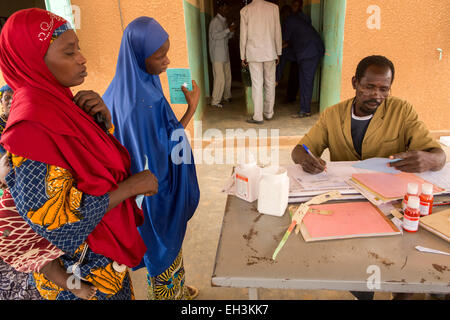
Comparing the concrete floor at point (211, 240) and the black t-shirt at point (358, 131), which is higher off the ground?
the black t-shirt at point (358, 131)

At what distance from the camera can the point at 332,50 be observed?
434 centimetres

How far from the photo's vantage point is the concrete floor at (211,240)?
6.04ft

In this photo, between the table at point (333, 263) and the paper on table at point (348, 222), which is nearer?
the table at point (333, 263)

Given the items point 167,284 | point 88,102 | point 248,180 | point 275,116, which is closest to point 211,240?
point 167,284

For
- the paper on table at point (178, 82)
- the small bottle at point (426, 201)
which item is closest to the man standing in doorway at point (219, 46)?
the paper on table at point (178, 82)

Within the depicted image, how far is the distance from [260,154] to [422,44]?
228 centimetres

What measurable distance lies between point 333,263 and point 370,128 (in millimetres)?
995

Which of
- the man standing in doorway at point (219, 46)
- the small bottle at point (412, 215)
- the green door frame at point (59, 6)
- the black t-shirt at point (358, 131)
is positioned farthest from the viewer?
the man standing in doorway at point (219, 46)

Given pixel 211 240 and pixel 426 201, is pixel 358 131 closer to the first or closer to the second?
pixel 426 201

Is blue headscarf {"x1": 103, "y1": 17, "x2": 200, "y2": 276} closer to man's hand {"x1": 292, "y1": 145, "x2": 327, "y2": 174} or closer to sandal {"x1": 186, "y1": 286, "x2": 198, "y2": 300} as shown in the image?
sandal {"x1": 186, "y1": 286, "x2": 198, "y2": 300}

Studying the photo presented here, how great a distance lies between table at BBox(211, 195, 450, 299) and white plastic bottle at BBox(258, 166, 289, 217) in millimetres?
102

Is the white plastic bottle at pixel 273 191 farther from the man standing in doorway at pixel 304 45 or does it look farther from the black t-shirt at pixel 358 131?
the man standing in doorway at pixel 304 45

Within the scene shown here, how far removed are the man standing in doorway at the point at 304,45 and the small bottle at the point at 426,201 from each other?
4.02 meters
